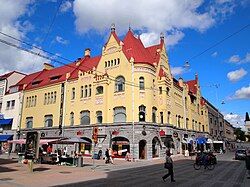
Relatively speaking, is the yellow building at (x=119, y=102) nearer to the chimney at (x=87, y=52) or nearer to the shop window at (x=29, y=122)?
the shop window at (x=29, y=122)

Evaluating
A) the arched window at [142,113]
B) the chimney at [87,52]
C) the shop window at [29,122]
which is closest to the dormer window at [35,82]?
the shop window at [29,122]

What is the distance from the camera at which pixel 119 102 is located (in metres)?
37.6

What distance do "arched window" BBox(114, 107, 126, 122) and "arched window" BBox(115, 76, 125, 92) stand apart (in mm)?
2791

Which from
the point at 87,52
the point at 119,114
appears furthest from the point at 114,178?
the point at 87,52

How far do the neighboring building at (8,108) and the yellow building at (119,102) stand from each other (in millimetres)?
4233

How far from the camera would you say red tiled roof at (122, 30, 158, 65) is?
38.4m

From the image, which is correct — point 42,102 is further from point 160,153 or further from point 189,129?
point 189,129

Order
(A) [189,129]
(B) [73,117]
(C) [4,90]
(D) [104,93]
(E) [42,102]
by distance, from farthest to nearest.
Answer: (C) [4,90] < (A) [189,129] < (E) [42,102] < (B) [73,117] < (D) [104,93]

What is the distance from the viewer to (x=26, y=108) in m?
51.3

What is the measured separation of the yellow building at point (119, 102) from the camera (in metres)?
36.3

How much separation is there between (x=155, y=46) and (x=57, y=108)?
2007 centimetres

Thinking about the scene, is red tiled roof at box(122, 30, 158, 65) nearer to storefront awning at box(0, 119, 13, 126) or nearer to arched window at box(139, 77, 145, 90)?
arched window at box(139, 77, 145, 90)

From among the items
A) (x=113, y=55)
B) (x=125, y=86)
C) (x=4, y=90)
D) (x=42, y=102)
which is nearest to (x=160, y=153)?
(x=125, y=86)

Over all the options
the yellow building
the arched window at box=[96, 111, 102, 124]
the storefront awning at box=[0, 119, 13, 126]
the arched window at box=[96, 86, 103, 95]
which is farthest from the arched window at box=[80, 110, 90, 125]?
the storefront awning at box=[0, 119, 13, 126]
